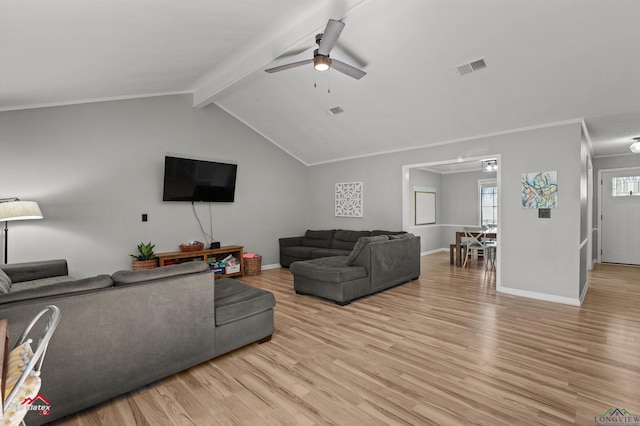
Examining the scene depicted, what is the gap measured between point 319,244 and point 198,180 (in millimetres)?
3017

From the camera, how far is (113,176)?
200 inches

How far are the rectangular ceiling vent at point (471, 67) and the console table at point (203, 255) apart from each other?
16.1ft

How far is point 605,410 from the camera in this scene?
205cm

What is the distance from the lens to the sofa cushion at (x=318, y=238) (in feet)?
23.7

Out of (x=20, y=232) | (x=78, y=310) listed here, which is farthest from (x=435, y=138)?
(x=20, y=232)

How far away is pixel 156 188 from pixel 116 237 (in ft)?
3.44

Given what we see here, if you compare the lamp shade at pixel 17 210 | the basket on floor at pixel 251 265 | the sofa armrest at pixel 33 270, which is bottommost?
the basket on floor at pixel 251 265

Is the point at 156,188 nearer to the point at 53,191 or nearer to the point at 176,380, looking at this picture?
the point at 53,191

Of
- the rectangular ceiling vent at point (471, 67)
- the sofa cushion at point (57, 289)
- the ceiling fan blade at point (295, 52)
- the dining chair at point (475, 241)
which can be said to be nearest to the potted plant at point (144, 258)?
the sofa cushion at point (57, 289)

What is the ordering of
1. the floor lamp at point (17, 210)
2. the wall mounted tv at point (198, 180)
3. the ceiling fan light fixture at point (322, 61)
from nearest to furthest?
the ceiling fan light fixture at point (322, 61), the floor lamp at point (17, 210), the wall mounted tv at point (198, 180)

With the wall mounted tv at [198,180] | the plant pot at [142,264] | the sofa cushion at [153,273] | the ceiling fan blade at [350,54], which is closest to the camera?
the sofa cushion at [153,273]

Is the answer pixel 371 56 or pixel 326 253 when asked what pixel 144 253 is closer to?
pixel 326 253

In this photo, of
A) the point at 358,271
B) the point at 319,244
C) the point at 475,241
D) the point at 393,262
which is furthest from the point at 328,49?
the point at 475,241

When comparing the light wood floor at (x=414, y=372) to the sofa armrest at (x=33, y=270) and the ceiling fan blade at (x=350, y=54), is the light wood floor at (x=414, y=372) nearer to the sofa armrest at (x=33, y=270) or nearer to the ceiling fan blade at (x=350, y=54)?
the sofa armrest at (x=33, y=270)
